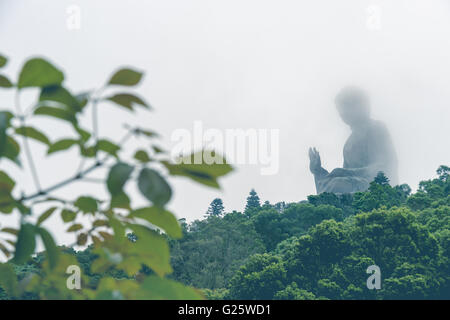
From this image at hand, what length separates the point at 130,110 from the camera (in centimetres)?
59

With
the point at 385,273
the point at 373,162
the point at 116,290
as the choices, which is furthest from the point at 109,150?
the point at 373,162

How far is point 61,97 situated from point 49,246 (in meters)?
0.16

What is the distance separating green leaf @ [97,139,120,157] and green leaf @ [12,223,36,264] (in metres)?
0.11

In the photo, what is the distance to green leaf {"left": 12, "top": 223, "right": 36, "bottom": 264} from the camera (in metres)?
0.60

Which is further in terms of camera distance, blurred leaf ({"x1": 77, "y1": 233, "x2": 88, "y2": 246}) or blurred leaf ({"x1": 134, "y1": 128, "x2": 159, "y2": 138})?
blurred leaf ({"x1": 77, "y1": 233, "x2": 88, "y2": 246})

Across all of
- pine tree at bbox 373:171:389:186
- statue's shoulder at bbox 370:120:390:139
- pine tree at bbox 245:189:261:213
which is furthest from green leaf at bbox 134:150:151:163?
pine tree at bbox 245:189:261:213

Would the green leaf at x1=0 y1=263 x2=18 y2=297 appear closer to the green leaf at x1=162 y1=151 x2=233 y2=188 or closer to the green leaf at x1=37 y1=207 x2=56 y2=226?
the green leaf at x1=37 y1=207 x2=56 y2=226

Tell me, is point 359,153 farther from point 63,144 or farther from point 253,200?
point 63,144

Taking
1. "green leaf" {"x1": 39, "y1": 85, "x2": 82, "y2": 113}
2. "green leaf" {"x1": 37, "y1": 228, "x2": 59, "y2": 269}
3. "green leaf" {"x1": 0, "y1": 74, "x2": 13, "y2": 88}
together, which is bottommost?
"green leaf" {"x1": 37, "y1": 228, "x2": 59, "y2": 269}

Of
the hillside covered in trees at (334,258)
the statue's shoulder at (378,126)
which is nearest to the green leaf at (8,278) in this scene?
the hillside covered in trees at (334,258)

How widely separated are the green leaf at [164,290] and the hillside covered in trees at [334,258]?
16.5 meters

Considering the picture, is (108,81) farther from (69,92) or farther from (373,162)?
(373,162)
